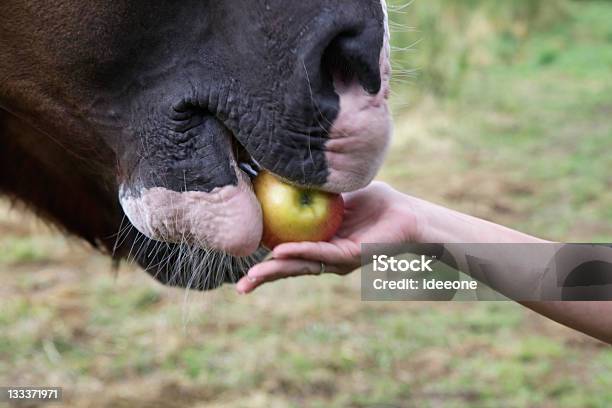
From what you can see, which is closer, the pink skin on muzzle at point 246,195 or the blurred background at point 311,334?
the pink skin on muzzle at point 246,195

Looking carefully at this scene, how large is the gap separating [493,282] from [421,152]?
4927 mm

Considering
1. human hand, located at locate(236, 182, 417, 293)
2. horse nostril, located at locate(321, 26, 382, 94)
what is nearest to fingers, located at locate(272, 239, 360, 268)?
human hand, located at locate(236, 182, 417, 293)

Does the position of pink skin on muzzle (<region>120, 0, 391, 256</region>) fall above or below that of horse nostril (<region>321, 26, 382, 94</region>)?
below

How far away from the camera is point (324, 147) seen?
1878 millimetres

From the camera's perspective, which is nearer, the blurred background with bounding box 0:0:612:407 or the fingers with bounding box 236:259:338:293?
the fingers with bounding box 236:259:338:293

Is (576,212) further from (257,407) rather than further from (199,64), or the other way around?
(199,64)

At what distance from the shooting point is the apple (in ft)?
6.40

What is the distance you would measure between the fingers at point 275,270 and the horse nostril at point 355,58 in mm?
429

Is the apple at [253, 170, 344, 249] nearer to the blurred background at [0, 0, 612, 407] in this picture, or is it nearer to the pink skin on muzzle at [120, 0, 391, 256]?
the pink skin on muzzle at [120, 0, 391, 256]

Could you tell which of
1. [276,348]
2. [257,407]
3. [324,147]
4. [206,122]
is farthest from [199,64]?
[276,348]

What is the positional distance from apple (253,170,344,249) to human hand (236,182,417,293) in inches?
1.1

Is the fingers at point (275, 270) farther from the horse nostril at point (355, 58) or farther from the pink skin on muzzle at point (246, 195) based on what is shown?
the horse nostril at point (355, 58)

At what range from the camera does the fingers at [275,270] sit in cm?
203

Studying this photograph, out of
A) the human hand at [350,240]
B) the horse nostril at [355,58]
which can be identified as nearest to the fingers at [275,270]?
the human hand at [350,240]
